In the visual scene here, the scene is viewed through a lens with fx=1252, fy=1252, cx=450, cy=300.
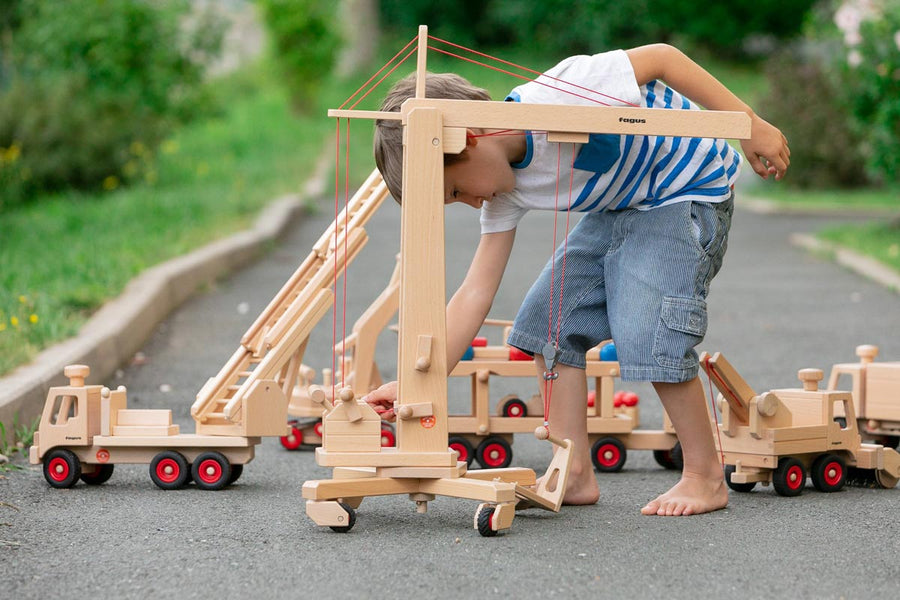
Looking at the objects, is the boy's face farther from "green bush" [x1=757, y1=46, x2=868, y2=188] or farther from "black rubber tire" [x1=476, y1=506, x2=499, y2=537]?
"green bush" [x1=757, y1=46, x2=868, y2=188]

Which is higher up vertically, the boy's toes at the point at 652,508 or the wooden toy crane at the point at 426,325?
the wooden toy crane at the point at 426,325

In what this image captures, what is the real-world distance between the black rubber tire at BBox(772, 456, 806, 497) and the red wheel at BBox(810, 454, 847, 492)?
67mm

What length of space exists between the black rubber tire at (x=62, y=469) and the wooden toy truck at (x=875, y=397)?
8.08 ft

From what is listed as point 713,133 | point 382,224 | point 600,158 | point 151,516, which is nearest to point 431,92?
point 600,158

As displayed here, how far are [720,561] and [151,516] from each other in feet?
4.93

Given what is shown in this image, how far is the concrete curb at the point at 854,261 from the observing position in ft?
28.0

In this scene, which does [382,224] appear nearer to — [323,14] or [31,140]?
[31,140]

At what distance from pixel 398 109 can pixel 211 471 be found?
4.23ft

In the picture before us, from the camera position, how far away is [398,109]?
3215 mm

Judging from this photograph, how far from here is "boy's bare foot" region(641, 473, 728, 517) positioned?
11.0ft

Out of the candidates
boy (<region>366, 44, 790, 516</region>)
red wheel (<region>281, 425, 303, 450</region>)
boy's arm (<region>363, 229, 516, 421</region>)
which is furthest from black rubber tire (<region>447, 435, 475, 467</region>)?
boy's arm (<region>363, 229, 516, 421</region>)

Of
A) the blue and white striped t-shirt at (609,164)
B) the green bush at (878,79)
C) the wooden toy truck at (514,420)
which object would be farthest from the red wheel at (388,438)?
the green bush at (878,79)

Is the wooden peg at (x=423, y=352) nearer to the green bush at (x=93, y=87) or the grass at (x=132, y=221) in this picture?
the grass at (x=132, y=221)

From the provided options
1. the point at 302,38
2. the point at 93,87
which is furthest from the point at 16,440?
the point at 302,38
